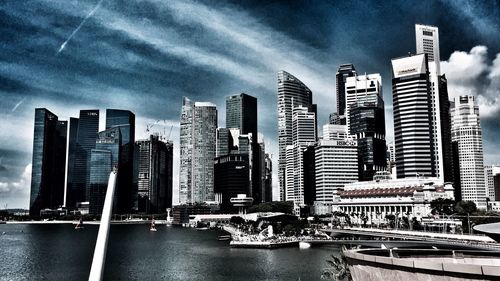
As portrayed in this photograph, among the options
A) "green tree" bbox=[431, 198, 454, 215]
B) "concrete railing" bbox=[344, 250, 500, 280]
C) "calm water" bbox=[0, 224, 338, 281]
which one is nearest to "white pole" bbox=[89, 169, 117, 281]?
"concrete railing" bbox=[344, 250, 500, 280]

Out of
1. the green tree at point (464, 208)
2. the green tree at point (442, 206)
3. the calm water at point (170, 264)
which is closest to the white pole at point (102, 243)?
the calm water at point (170, 264)

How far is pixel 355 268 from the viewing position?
22000 mm

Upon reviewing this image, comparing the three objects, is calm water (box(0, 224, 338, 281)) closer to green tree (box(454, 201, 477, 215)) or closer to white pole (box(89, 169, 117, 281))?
green tree (box(454, 201, 477, 215))

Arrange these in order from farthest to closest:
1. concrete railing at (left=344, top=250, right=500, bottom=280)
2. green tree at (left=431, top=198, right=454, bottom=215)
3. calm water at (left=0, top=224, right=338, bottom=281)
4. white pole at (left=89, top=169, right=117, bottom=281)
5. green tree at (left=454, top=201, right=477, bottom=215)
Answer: green tree at (left=431, top=198, right=454, bottom=215) < green tree at (left=454, top=201, right=477, bottom=215) < calm water at (left=0, top=224, right=338, bottom=281) < white pole at (left=89, top=169, right=117, bottom=281) < concrete railing at (left=344, top=250, right=500, bottom=280)

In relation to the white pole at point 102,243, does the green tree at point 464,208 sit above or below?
below

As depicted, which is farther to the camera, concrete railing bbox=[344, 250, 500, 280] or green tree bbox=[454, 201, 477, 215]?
green tree bbox=[454, 201, 477, 215]

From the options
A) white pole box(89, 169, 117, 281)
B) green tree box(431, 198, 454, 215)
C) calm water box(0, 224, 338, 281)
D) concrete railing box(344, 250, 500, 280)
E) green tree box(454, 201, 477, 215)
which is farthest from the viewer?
green tree box(431, 198, 454, 215)

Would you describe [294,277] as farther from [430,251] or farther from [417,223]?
[417,223]

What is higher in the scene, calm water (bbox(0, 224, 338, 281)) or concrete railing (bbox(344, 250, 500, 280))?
concrete railing (bbox(344, 250, 500, 280))

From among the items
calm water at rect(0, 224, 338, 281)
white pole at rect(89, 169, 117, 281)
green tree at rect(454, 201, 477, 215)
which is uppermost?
white pole at rect(89, 169, 117, 281)

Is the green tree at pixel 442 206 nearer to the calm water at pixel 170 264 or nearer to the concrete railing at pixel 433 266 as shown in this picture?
the calm water at pixel 170 264

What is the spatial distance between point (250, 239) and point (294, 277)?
2949 inches

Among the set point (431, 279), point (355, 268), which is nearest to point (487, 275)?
point (431, 279)

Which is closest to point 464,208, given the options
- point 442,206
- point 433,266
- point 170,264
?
point 442,206
